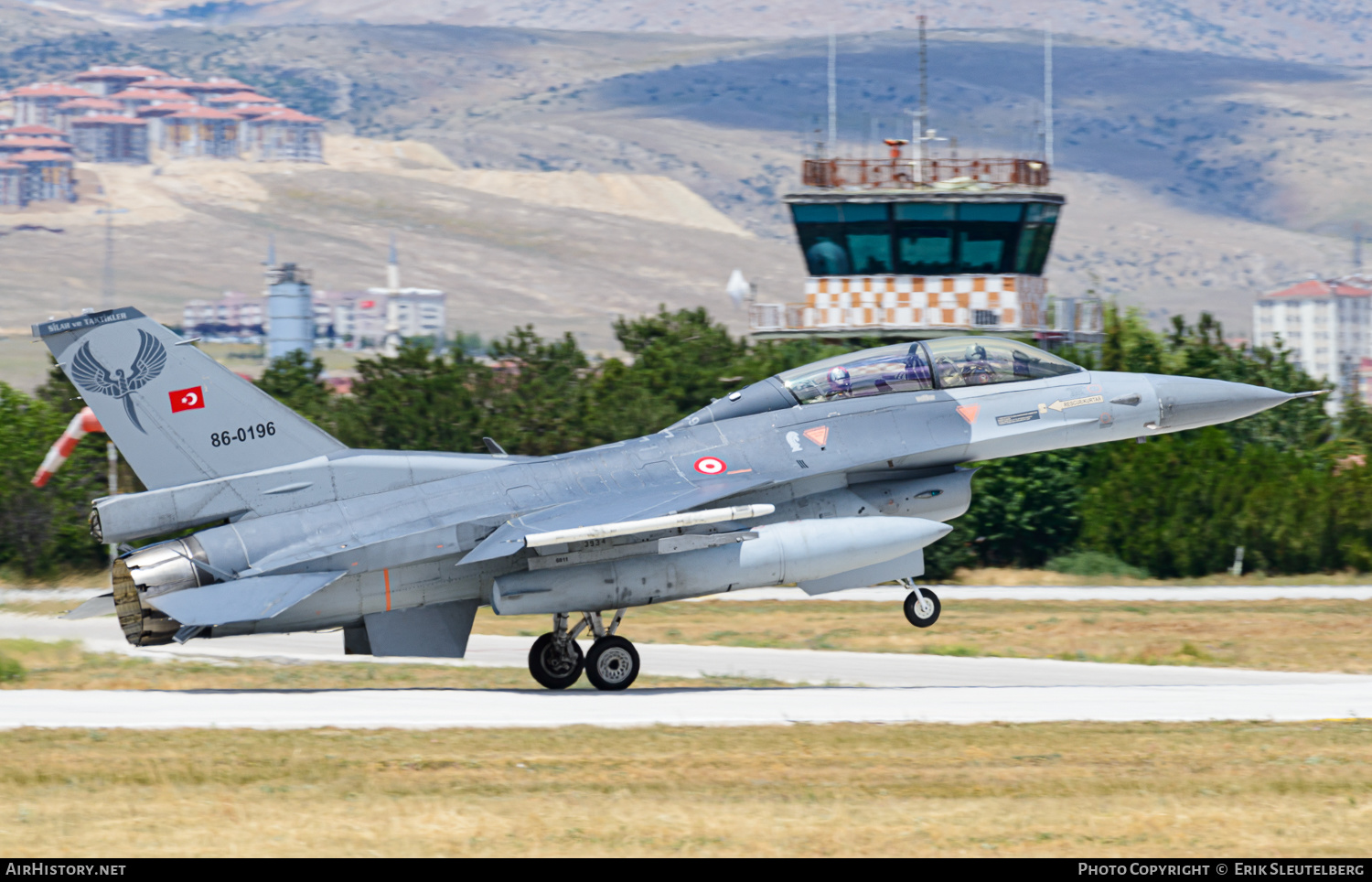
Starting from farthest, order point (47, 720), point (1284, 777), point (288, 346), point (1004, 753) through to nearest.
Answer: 1. point (288, 346)
2. point (47, 720)
3. point (1004, 753)
4. point (1284, 777)

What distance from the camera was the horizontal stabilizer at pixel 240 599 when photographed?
58.9 ft

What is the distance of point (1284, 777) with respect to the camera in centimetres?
1384

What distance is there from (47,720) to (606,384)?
110 feet

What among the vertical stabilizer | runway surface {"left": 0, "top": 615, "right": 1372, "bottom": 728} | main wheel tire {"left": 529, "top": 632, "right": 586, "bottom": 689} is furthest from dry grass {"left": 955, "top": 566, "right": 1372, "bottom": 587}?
the vertical stabilizer

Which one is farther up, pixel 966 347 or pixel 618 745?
pixel 966 347

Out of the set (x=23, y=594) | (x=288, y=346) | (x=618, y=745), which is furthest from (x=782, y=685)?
(x=288, y=346)

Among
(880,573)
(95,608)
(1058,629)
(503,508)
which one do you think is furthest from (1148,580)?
(95,608)

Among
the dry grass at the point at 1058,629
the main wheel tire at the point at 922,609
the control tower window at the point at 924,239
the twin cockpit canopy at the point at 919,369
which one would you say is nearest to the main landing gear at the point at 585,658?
the main wheel tire at the point at 922,609

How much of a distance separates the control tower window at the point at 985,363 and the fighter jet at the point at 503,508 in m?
0.11

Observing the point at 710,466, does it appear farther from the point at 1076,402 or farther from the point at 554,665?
the point at 1076,402

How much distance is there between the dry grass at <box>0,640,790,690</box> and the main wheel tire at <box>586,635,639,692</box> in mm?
1258

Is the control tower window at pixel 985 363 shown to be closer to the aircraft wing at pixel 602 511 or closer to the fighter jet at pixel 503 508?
the fighter jet at pixel 503 508
